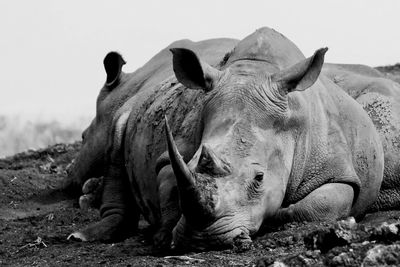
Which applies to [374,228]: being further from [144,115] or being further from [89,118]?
[89,118]

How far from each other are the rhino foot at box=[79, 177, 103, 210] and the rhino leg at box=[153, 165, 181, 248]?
3236 millimetres

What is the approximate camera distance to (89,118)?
23484 mm

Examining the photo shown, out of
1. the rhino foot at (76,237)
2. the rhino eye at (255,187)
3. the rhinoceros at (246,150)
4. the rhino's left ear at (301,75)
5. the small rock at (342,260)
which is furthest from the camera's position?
the rhino foot at (76,237)

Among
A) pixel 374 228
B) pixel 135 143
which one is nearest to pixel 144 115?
pixel 135 143

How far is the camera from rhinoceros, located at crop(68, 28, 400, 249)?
8.36m

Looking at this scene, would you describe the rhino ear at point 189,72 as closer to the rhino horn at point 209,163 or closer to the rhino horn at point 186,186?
the rhino horn at point 209,163

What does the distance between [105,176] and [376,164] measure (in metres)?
2.91

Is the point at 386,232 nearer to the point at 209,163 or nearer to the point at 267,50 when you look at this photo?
the point at 209,163

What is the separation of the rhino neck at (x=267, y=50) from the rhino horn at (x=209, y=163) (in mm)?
1443

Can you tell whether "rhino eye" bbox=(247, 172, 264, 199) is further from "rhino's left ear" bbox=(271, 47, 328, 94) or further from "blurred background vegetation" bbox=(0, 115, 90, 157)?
"blurred background vegetation" bbox=(0, 115, 90, 157)

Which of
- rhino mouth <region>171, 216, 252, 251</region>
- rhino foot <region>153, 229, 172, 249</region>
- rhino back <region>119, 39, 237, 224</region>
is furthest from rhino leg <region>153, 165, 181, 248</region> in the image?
rhino mouth <region>171, 216, 252, 251</region>

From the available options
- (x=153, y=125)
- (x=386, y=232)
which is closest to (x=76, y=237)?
(x=153, y=125)

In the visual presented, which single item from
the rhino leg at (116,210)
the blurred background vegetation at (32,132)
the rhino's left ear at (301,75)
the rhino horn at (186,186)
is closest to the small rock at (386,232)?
the rhino horn at (186,186)

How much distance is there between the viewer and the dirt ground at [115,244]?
22.4ft
